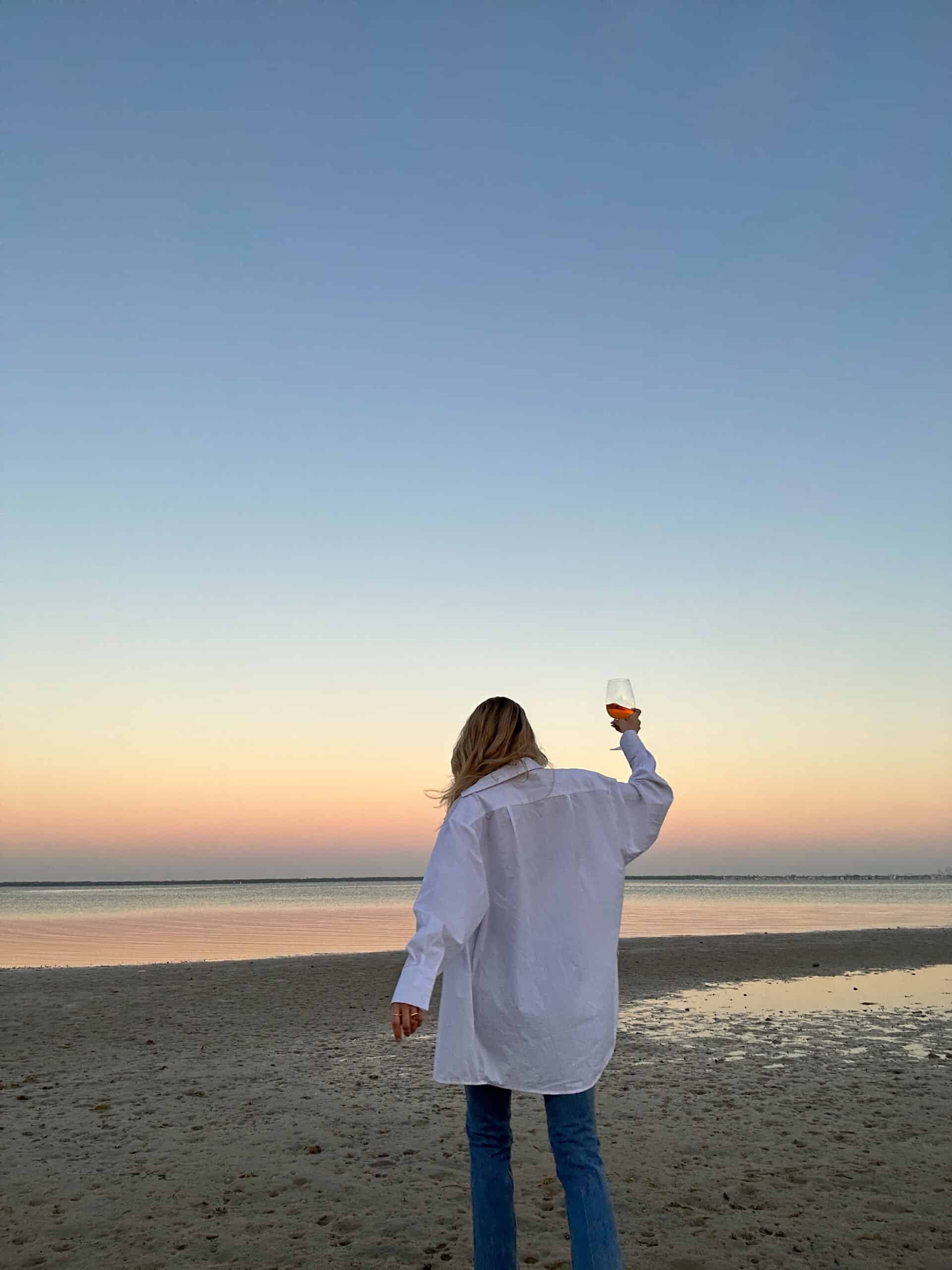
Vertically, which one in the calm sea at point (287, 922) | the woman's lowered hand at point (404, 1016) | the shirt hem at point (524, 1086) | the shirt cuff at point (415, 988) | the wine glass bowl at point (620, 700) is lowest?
the calm sea at point (287, 922)

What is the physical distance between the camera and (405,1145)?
20.0ft

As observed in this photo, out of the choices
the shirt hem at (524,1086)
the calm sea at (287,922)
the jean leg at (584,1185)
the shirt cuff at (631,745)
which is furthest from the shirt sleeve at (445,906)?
the calm sea at (287,922)

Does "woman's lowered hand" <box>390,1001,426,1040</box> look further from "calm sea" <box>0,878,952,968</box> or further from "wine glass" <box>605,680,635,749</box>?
"calm sea" <box>0,878,952,968</box>

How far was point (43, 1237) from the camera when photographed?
→ 4.55 metres

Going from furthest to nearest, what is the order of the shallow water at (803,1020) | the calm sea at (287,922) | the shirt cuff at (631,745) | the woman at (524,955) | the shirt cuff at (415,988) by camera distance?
Answer: the calm sea at (287,922), the shallow water at (803,1020), the shirt cuff at (631,745), the woman at (524,955), the shirt cuff at (415,988)

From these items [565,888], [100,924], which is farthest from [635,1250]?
[100,924]

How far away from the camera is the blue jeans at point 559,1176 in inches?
130

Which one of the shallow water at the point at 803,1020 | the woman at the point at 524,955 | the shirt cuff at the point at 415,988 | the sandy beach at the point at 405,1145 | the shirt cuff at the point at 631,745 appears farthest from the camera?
the shallow water at the point at 803,1020

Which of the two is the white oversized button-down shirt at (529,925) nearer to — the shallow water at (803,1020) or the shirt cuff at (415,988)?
the shirt cuff at (415,988)

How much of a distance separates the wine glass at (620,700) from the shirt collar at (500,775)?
682 mm

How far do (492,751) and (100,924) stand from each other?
103ft

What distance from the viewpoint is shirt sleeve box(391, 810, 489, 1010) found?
→ 3.28 m

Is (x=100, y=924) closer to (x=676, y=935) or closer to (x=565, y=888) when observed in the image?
(x=676, y=935)

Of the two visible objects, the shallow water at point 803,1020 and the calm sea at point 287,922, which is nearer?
the shallow water at point 803,1020
